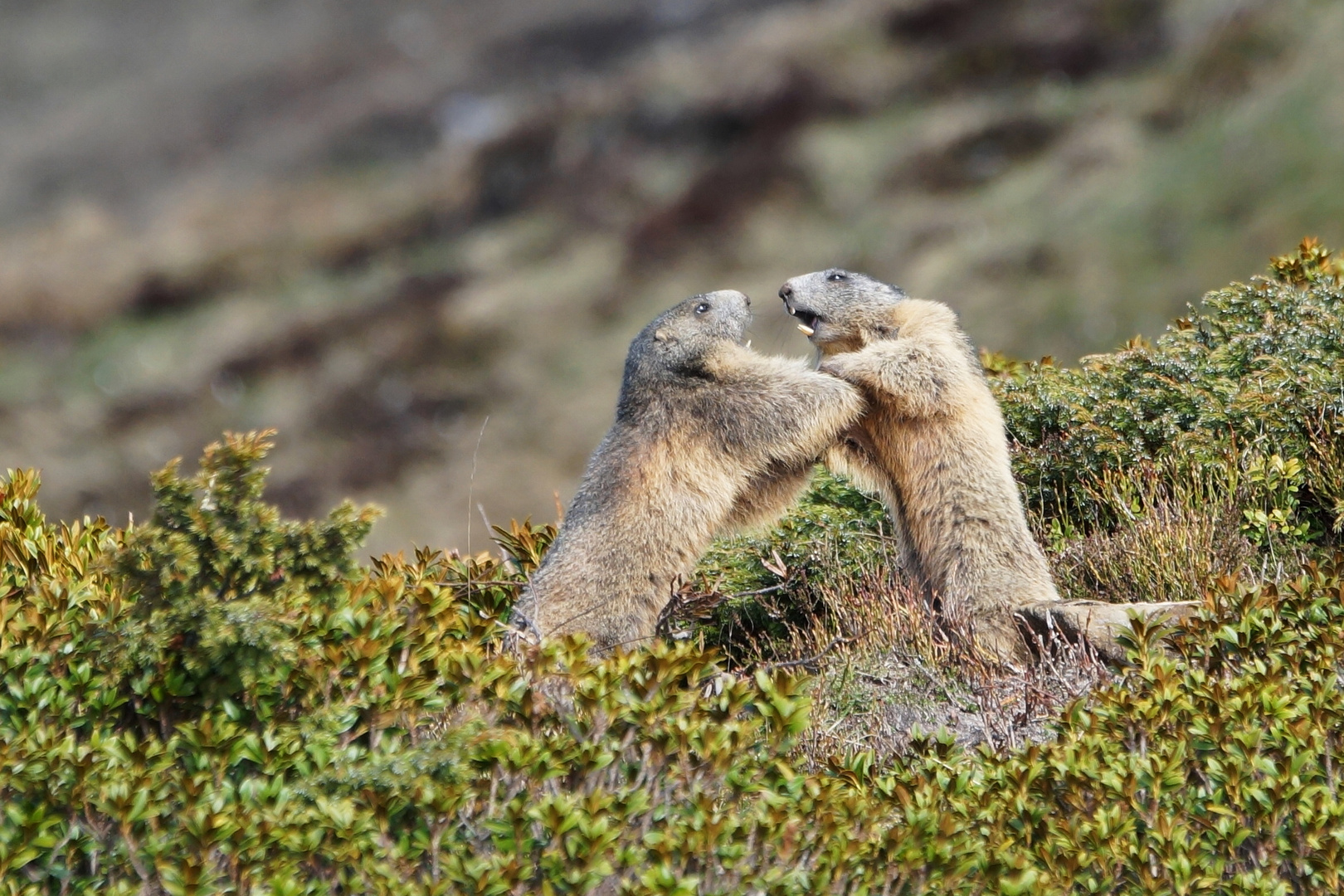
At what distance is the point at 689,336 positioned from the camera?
21.5 ft

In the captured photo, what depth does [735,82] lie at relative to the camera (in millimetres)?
45750

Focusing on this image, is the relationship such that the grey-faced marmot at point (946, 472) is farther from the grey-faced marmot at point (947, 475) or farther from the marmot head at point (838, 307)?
the marmot head at point (838, 307)

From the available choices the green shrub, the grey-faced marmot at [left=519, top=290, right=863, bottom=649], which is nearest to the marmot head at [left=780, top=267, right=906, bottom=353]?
the grey-faced marmot at [left=519, top=290, right=863, bottom=649]

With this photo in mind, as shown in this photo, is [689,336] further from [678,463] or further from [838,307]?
[838,307]

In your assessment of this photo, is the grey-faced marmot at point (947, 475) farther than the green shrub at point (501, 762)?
Yes

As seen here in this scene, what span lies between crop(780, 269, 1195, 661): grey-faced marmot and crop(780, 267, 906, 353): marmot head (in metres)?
0.22

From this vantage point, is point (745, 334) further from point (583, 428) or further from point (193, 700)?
point (583, 428)

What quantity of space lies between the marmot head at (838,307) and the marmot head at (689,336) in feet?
1.61

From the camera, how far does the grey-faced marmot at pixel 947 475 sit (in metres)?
6.49

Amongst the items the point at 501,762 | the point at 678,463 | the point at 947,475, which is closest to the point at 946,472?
the point at 947,475

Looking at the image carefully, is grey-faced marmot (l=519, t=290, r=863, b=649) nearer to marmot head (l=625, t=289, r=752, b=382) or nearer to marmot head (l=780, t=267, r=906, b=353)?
marmot head (l=625, t=289, r=752, b=382)

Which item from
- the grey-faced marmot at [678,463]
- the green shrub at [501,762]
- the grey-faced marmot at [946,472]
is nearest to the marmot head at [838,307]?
the grey-faced marmot at [946,472]

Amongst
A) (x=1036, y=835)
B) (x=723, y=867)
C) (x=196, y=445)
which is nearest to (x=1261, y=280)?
(x=1036, y=835)

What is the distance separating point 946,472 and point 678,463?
1.43m
